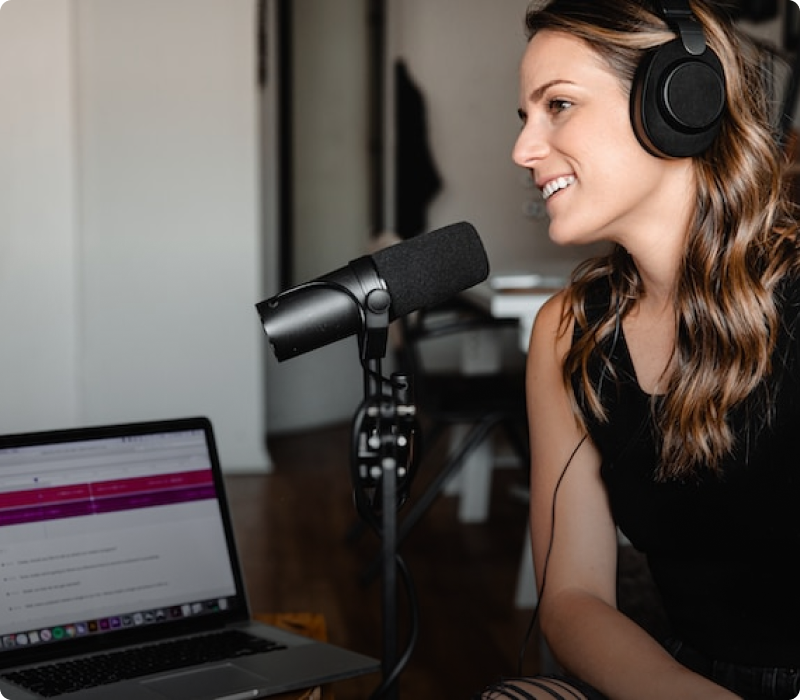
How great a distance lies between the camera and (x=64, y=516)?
4.33ft

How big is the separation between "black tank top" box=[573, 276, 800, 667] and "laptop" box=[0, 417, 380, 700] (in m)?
0.32

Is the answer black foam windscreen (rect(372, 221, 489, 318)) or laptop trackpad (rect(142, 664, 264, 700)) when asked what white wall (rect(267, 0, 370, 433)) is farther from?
black foam windscreen (rect(372, 221, 489, 318))

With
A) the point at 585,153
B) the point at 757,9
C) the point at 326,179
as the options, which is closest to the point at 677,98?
the point at 585,153

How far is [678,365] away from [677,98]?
0.28 meters

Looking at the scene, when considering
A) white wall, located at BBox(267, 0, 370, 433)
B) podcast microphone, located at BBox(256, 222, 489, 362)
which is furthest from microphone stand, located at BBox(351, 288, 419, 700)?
white wall, located at BBox(267, 0, 370, 433)

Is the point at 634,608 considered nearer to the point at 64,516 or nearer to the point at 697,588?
the point at 697,588

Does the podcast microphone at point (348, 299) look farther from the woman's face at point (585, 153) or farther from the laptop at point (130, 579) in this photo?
the laptop at point (130, 579)

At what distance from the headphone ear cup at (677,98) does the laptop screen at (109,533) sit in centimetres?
59

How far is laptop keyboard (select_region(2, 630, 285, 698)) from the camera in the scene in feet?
3.97

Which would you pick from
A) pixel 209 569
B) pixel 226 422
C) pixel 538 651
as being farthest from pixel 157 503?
pixel 226 422

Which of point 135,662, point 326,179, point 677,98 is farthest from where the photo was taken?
point 326,179

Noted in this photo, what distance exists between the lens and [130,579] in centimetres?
135

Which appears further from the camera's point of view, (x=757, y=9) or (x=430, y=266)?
(x=757, y=9)

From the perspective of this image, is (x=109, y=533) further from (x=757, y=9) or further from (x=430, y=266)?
(x=757, y=9)
